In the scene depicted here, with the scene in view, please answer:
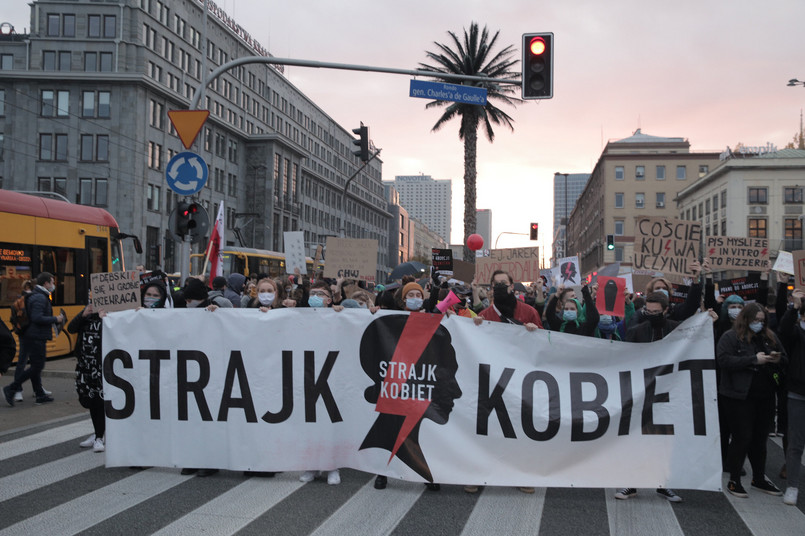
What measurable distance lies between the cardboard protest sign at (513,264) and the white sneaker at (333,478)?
875 centimetres

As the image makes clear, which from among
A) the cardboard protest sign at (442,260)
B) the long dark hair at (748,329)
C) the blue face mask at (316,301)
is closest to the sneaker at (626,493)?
the long dark hair at (748,329)

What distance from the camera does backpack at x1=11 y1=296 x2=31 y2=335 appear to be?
980 cm

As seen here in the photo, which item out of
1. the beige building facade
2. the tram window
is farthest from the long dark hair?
the beige building facade

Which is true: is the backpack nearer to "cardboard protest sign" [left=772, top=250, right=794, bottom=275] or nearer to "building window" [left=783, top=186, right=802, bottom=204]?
"cardboard protest sign" [left=772, top=250, right=794, bottom=275]

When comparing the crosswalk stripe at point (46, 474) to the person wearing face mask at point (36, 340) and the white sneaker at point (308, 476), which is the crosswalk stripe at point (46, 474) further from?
the person wearing face mask at point (36, 340)

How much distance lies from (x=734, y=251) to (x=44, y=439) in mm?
8874

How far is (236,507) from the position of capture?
17.7 ft

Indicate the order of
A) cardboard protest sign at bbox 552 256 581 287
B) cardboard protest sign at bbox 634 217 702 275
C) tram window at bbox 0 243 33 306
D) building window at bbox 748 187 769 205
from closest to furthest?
cardboard protest sign at bbox 634 217 702 275 < tram window at bbox 0 243 33 306 < cardboard protest sign at bbox 552 256 581 287 < building window at bbox 748 187 769 205

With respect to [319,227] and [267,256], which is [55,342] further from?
[319,227]

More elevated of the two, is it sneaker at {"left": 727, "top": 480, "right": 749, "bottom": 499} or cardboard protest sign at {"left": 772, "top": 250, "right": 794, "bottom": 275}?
cardboard protest sign at {"left": 772, "top": 250, "right": 794, "bottom": 275}

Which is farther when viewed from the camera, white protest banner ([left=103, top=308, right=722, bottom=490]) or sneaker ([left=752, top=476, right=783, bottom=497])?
sneaker ([left=752, top=476, right=783, bottom=497])

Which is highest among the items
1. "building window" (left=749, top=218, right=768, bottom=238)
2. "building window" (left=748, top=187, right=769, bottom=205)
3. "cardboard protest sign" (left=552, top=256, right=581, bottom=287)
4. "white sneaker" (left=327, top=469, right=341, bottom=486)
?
"building window" (left=748, top=187, right=769, bottom=205)

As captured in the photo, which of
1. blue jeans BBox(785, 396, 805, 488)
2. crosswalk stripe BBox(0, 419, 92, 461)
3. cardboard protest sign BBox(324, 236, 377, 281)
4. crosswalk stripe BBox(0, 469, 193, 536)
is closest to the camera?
crosswalk stripe BBox(0, 469, 193, 536)

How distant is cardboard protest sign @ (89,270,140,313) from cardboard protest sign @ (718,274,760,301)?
599cm
